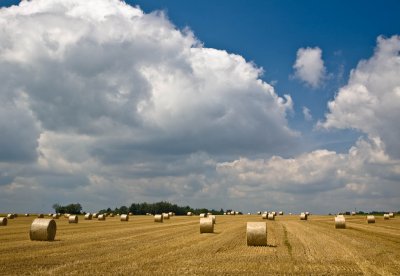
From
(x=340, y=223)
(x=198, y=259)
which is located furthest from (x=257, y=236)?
(x=340, y=223)

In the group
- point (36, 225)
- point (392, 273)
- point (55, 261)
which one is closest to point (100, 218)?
point (36, 225)

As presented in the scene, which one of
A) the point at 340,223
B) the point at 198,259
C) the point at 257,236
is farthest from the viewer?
the point at 340,223

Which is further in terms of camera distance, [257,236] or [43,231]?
[43,231]

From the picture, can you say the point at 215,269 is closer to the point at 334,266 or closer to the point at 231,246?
the point at 334,266

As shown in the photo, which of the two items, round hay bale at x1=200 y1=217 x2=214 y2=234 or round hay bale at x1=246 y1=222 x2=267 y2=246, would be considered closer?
round hay bale at x1=246 y1=222 x2=267 y2=246

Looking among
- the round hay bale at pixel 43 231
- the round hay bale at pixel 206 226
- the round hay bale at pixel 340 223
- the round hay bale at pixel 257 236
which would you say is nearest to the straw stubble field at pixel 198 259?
the round hay bale at pixel 257 236

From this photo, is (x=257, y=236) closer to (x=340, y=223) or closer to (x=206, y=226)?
(x=206, y=226)

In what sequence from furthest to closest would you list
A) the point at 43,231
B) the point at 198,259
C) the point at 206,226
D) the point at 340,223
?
1. the point at 340,223
2. the point at 206,226
3. the point at 43,231
4. the point at 198,259

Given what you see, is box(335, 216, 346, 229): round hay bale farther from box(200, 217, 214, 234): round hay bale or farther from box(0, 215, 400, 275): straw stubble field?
box(0, 215, 400, 275): straw stubble field

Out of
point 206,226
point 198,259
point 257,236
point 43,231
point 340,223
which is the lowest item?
point 198,259

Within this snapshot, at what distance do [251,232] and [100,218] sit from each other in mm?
44051

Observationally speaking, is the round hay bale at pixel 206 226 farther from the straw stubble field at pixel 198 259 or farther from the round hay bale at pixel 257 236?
the round hay bale at pixel 257 236

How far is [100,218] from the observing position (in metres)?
63.2

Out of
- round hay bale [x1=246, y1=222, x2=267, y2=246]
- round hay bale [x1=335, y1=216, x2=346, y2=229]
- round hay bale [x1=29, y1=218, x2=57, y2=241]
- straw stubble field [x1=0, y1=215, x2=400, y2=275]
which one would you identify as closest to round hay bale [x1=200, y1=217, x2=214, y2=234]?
straw stubble field [x1=0, y1=215, x2=400, y2=275]
